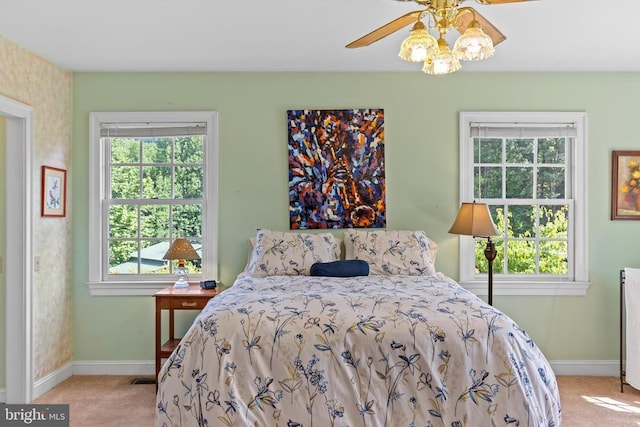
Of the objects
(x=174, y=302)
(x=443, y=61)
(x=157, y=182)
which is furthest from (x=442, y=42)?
(x=157, y=182)

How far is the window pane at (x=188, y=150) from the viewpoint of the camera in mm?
3961

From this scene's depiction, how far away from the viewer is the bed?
209cm

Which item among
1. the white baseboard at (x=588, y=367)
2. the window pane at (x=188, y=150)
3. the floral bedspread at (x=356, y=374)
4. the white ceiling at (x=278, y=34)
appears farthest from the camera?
the window pane at (x=188, y=150)

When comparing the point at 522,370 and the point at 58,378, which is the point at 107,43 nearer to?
the point at 58,378

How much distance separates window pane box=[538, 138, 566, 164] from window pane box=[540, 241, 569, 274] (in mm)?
703

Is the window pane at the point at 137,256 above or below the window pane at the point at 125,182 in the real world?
below

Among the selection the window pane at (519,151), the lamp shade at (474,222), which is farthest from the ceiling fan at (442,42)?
the window pane at (519,151)

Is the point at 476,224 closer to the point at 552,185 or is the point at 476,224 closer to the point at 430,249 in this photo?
the point at 430,249

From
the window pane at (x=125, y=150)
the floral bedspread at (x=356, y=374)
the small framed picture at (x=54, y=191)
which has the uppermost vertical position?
the window pane at (x=125, y=150)

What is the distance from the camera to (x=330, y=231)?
3885 mm

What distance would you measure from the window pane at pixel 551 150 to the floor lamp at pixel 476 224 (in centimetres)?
88

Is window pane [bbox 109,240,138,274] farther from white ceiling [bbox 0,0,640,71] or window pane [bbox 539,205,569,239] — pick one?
window pane [bbox 539,205,569,239]

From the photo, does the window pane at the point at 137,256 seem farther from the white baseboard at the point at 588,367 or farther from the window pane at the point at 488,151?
the white baseboard at the point at 588,367

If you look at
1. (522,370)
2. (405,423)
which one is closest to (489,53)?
(522,370)
